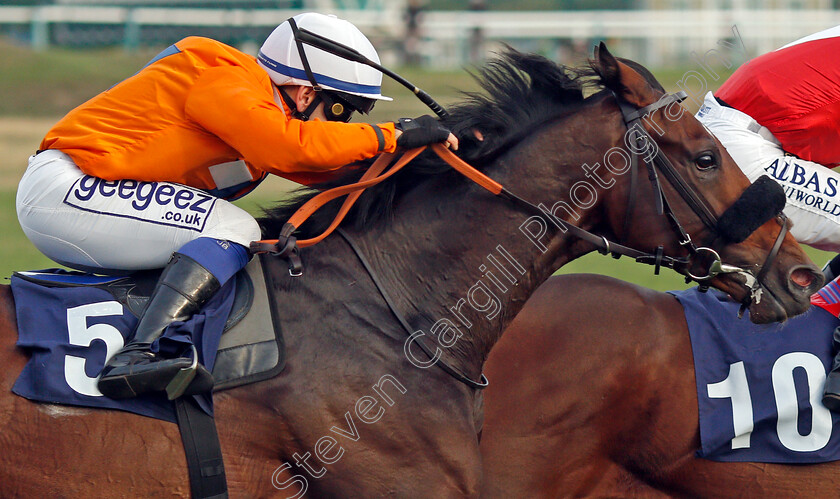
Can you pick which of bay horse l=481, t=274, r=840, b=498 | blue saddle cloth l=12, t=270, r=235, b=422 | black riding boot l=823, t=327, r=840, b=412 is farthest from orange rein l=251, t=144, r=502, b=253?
black riding boot l=823, t=327, r=840, b=412

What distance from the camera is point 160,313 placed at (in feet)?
9.43

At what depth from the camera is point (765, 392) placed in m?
3.67

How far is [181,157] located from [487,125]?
1.07 m

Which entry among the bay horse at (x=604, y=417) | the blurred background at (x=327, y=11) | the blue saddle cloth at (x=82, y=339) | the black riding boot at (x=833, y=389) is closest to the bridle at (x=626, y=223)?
the blue saddle cloth at (x=82, y=339)

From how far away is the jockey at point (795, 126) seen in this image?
12.4ft

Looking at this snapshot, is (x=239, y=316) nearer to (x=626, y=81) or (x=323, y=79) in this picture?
Answer: (x=323, y=79)

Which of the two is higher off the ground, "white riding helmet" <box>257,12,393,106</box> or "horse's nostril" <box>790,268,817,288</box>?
"white riding helmet" <box>257,12,393,106</box>

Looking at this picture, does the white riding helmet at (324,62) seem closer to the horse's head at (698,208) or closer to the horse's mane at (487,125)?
the horse's mane at (487,125)

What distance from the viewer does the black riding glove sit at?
3154 mm

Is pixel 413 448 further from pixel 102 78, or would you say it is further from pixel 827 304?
pixel 102 78

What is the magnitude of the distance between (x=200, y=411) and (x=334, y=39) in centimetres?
134

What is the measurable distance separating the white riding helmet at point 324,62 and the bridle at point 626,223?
0.32m

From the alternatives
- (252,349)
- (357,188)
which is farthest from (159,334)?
(357,188)

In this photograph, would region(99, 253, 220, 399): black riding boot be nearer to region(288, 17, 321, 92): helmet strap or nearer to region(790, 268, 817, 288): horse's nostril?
region(288, 17, 321, 92): helmet strap
